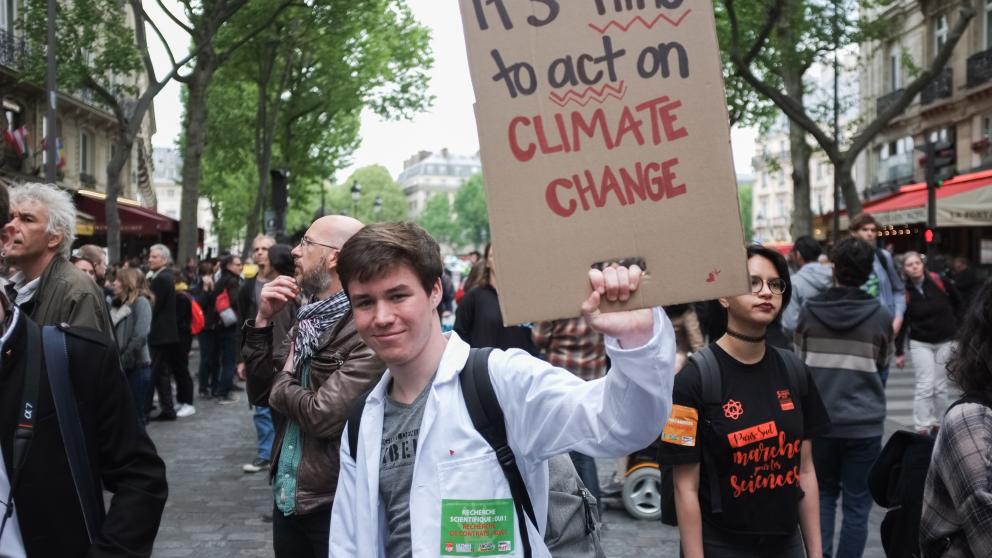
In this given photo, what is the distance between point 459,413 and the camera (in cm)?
230

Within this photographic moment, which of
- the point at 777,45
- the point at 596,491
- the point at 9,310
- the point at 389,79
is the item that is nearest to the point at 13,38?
the point at 389,79

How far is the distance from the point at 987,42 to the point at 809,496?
1075 inches

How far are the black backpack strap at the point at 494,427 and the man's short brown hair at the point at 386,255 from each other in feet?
1.09

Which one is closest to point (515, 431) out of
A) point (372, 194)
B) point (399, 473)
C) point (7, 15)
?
point (399, 473)

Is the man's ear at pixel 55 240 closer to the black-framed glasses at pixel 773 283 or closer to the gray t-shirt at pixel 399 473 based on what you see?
the gray t-shirt at pixel 399 473

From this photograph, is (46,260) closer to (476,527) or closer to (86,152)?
(476,527)

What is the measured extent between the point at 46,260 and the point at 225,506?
3942 millimetres

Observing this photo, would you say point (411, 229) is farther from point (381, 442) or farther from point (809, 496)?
point (809, 496)

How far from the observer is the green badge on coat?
7.24 ft

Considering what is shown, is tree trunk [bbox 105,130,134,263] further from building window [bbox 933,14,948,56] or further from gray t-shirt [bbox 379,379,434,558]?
building window [bbox 933,14,948,56]

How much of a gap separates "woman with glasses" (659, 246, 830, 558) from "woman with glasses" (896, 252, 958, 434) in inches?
200

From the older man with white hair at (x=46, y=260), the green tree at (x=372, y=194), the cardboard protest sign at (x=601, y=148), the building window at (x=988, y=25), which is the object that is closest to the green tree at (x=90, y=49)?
the older man with white hair at (x=46, y=260)

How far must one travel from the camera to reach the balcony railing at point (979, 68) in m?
26.1

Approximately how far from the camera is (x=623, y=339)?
6.30ft
